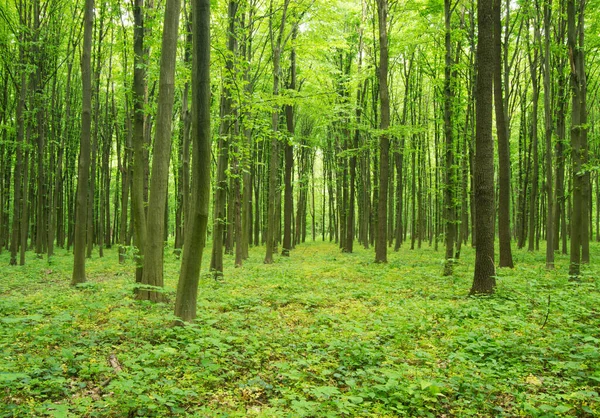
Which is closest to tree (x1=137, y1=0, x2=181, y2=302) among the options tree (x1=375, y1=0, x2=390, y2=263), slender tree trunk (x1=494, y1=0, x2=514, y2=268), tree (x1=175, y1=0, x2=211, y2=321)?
tree (x1=175, y1=0, x2=211, y2=321)

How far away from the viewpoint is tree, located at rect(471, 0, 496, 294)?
8.70 m

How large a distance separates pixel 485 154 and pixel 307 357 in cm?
653

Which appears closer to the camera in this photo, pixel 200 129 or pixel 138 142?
pixel 200 129

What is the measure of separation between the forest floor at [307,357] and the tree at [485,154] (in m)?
0.74

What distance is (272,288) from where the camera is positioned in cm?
1034

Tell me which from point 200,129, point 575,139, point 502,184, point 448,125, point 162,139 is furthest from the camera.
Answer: point 502,184

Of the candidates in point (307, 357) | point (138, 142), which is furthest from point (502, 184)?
point (138, 142)

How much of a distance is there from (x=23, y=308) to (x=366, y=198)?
21165mm

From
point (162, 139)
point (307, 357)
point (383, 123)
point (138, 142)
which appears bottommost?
point (307, 357)

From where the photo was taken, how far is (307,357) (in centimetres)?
519

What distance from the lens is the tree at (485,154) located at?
28.5 ft

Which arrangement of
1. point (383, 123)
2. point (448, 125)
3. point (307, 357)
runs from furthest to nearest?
point (383, 123), point (448, 125), point (307, 357)

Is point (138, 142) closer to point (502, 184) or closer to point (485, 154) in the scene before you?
point (485, 154)

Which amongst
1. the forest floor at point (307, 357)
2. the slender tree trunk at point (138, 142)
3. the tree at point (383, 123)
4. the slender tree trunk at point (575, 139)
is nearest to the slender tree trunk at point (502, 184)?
the slender tree trunk at point (575, 139)
